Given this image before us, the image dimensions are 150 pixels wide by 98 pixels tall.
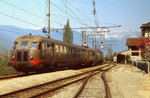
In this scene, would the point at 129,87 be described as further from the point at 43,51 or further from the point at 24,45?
the point at 24,45

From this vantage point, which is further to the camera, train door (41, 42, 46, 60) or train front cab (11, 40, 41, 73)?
train door (41, 42, 46, 60)

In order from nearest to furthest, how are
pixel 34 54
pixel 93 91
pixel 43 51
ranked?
1. pixel 93 91
2. pixel 34 54
3. pixel 43 51

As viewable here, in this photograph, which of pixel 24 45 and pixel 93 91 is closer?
pixel 93 91

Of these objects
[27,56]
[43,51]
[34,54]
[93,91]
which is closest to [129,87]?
[93,91]

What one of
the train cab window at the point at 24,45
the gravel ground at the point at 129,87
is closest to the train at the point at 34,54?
the train cab window at the point at 24,45

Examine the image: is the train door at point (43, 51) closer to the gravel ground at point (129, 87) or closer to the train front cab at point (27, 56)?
the train front cab at point (27, 56)

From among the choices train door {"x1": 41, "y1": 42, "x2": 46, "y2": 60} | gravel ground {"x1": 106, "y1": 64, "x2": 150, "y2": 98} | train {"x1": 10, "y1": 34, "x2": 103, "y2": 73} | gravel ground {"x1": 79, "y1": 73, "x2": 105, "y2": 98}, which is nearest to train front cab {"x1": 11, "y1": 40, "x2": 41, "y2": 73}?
train {"x1": 10, "y1": 34, "x2": 103, "y2": 73}

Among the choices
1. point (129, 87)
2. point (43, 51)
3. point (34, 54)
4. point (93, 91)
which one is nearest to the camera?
point (93, 91)

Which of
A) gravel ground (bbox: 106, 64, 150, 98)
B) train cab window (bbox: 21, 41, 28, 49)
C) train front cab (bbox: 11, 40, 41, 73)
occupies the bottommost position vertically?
gravel ground (bbox: 106, 64, 150, 98)

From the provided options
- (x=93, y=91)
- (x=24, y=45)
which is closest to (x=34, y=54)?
(x=24, y=45)

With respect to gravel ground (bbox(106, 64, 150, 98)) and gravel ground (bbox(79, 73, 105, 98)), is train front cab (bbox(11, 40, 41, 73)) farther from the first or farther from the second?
gravel ground (bbox(106, 64, 150, 98))

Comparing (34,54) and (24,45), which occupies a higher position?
(24,45)

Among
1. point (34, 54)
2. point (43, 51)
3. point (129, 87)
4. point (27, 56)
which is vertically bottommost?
point (129, 87)

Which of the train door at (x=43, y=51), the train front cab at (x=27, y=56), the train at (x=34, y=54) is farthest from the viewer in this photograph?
the train door at (x=43, y=51)
